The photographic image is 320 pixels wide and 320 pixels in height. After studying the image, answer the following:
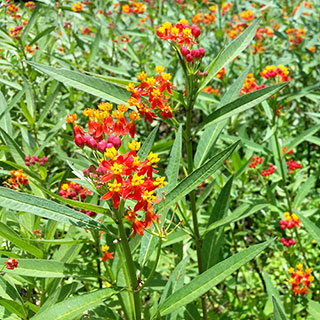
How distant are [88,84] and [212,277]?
103 cm

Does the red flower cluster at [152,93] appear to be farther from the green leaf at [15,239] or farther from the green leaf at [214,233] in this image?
the green leaf at [15,239]

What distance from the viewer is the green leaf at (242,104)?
180 centimetres

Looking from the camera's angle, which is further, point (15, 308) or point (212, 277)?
point (15, 308)

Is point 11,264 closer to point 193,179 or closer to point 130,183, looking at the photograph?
point 130,183

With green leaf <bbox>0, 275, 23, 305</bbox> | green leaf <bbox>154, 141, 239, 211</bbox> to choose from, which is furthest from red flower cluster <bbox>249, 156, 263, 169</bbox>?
green leaf <bbox>0, 275, 23, 305</bbox>

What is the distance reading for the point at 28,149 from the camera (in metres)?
2.75

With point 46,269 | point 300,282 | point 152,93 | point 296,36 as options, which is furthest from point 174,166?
point 296,36

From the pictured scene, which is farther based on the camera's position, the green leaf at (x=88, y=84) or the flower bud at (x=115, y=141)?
the green leaf at (x=88, y=84)

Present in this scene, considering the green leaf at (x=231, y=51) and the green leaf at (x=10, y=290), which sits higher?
the green leaf at (x=231, y=51)

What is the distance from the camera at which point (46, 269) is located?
1806 millimetres

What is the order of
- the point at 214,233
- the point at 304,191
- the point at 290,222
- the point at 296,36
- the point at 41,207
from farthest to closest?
the point at 296,36 < the point at 304,191 < the point at 290,222 < the point at 214,233 < the point at 41,207

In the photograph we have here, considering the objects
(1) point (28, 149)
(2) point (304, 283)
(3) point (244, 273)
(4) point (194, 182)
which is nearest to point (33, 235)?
(1) point (28, 149)

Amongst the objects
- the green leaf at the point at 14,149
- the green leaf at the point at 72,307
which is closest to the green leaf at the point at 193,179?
the green leaf at the point at 72,307

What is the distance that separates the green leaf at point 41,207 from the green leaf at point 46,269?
46 centimetres
